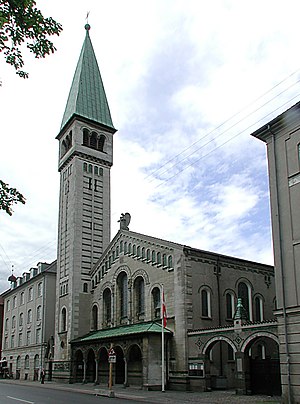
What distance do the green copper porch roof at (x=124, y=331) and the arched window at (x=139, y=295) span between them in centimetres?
138

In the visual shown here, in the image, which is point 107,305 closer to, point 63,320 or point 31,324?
point 63,320

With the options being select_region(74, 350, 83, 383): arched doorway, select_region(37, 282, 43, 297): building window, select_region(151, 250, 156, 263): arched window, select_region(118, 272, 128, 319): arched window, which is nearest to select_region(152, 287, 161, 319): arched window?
select_region(151, 250, 156, 263): arched window

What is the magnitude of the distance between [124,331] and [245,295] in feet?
32.6

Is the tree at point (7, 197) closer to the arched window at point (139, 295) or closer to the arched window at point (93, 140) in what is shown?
the arched window at point (139, 295)

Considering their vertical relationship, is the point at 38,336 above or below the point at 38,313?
below

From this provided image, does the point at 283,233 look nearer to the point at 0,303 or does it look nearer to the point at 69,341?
the point at 69,341

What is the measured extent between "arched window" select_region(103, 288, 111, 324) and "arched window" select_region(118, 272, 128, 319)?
2.03 meters

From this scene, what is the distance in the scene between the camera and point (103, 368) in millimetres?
40000

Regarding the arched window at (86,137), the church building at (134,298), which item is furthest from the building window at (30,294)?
the arched window at (86,137)

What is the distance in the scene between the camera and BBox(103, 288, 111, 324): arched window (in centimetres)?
4253

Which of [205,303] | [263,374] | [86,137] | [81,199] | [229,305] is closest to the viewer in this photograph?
[263,374]

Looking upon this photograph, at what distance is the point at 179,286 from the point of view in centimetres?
3353

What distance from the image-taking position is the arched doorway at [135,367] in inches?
1372

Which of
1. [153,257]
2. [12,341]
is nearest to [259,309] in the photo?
[153,257]
